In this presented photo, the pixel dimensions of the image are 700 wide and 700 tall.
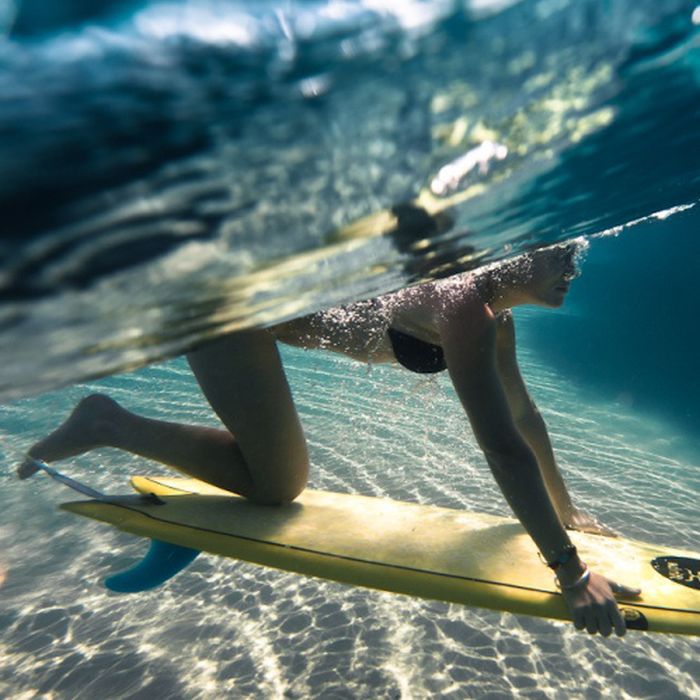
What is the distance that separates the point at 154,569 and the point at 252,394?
1808 millimetres

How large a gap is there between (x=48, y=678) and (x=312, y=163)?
4.54 metres

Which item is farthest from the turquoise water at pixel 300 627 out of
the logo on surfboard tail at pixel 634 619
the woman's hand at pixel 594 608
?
the woman's hand at pixel 594 608

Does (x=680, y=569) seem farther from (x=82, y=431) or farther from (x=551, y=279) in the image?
(x=82, y=431)

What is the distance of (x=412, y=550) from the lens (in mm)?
3607

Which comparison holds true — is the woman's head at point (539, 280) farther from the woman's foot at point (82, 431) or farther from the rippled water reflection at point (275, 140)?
the woman's foot at point (82, 431)

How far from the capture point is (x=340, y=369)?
59.9 ft

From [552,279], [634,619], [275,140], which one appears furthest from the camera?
[552,279]

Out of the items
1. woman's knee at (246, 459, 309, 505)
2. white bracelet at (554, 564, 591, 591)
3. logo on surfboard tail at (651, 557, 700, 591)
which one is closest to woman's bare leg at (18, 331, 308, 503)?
woman's knee at (246, 459, 309, 505)

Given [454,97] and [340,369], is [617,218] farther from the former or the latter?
[340,369]

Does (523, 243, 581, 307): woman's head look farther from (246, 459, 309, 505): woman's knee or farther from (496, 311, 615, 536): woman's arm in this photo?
(246, 459, 309, 505): woman's knee

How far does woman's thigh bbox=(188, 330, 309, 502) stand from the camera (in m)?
3.36

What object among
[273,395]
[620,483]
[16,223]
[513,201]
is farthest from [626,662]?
[16,223]

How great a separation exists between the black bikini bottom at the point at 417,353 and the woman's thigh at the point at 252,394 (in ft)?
2.98

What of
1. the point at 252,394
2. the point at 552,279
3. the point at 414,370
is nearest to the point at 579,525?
the point at 414,370
